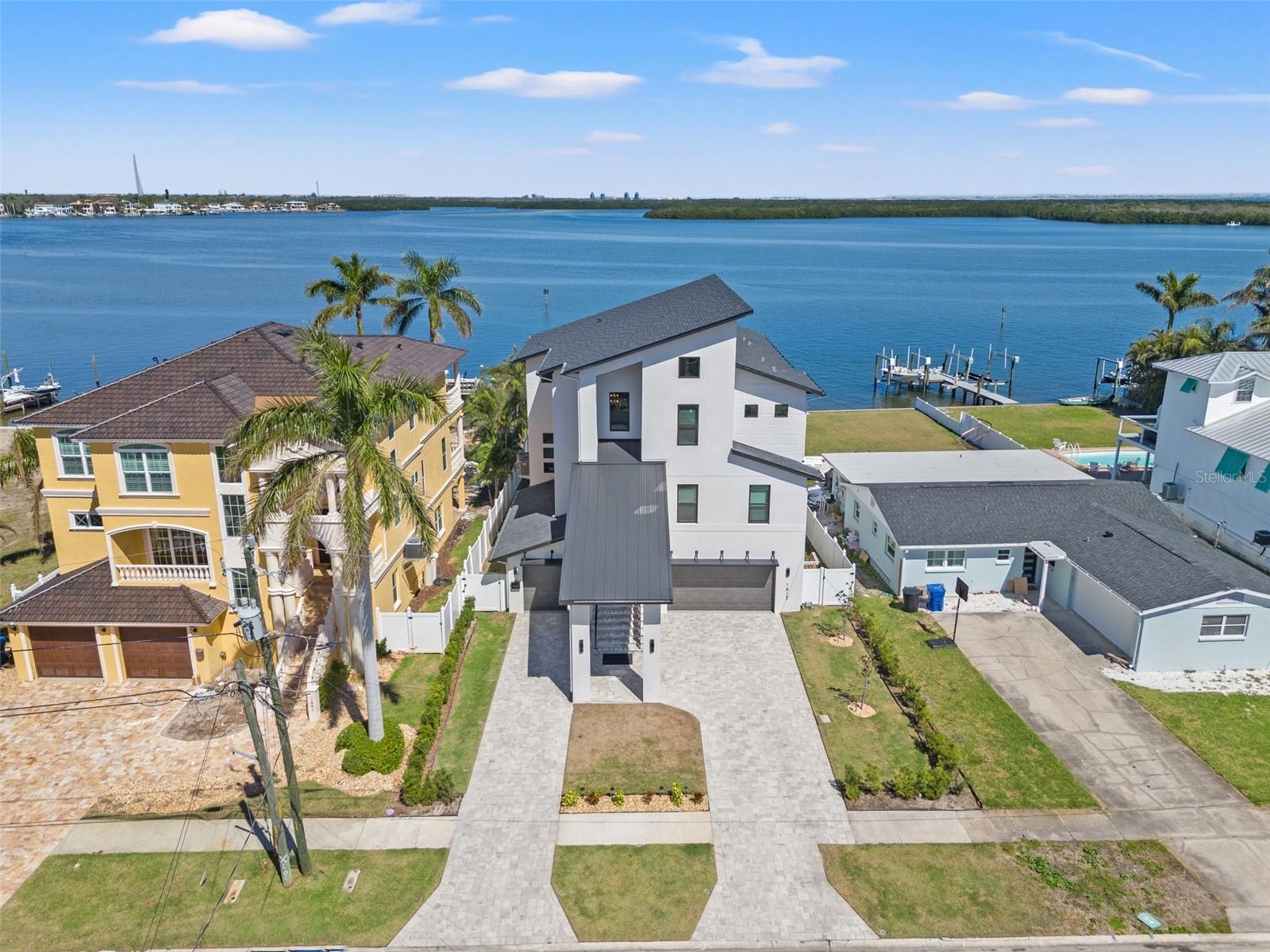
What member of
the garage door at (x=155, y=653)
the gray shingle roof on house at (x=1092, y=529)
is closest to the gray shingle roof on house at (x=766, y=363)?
the gray shingle roof on house at (x=1092, y=529)

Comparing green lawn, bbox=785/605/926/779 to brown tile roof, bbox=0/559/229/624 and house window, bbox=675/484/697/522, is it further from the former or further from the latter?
brown tile roof, bbox=0/559/229/624

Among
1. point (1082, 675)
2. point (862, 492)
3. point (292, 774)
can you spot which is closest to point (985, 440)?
point (862, 492)

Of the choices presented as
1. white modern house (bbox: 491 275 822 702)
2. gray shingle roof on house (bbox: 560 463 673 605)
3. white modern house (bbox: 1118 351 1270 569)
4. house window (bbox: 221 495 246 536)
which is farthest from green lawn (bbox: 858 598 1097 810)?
house window (bbox: 221 495 246 536)

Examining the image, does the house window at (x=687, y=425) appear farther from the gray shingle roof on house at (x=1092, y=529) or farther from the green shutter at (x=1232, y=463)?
the green shutter at (x=1232, y=463)

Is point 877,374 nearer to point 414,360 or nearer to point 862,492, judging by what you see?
point 862,492

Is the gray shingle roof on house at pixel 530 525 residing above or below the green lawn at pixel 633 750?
above

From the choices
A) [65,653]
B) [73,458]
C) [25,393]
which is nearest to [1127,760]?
[65,653]
